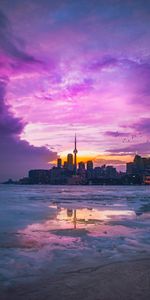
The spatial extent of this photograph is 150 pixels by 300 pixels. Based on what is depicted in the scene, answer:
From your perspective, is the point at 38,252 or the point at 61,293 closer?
the point at 61,293

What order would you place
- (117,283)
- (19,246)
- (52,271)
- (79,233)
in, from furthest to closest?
1. (79,233)
2. (19,246)
3. (52,271)
4. (117,283)

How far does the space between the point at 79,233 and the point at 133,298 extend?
28.3ft

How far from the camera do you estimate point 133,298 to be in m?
6.26

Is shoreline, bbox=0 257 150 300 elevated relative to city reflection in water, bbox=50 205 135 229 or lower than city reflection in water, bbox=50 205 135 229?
elevated

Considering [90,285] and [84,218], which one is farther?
[84,218]

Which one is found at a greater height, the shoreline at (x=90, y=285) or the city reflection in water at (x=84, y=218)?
the shoreline at (x=90, y=285)

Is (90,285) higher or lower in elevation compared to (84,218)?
higher

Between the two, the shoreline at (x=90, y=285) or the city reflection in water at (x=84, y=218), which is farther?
the city reflection in water at (x=84, y=218)

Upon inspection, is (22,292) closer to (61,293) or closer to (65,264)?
(61,293)

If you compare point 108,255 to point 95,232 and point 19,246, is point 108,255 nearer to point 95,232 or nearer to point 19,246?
point 19,246

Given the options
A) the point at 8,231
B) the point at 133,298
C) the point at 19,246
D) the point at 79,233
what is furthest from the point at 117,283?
the point at 8,231

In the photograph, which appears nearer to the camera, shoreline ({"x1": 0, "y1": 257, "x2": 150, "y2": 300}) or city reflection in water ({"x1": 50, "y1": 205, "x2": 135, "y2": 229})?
shoreline ({"x1": 0, "y1": 257, "x2": 150, "y2": 300})

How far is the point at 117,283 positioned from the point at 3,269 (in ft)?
10.1

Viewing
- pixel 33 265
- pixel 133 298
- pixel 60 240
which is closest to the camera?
pixel 133 298
